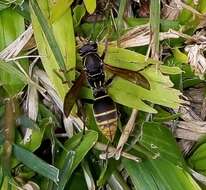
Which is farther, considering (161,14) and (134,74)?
(161,14)

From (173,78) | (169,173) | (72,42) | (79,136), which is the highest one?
(72,42)

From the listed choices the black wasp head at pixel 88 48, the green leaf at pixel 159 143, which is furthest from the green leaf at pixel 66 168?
the black wasp head at pixel 88 48

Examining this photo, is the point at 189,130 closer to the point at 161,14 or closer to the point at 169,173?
the point at 169,173

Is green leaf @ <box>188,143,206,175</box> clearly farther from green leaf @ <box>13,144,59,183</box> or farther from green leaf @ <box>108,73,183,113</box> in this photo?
green leaf @ <box>13,144,59,183</box>

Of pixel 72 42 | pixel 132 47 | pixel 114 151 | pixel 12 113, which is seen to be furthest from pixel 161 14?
pixel 12 113

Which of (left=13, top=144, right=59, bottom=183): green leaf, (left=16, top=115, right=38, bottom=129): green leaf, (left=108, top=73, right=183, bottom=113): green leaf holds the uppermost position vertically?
(left=108, top=73, right=183, bottom=113): green leaf

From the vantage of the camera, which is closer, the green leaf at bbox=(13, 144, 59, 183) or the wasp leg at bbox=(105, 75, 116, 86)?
the green leaf at bbox=(13, 144, 59, 183)

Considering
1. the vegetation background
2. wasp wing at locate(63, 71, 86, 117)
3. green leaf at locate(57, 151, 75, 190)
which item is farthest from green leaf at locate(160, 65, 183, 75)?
green leaf at locate(57, 151, 75, 190)
